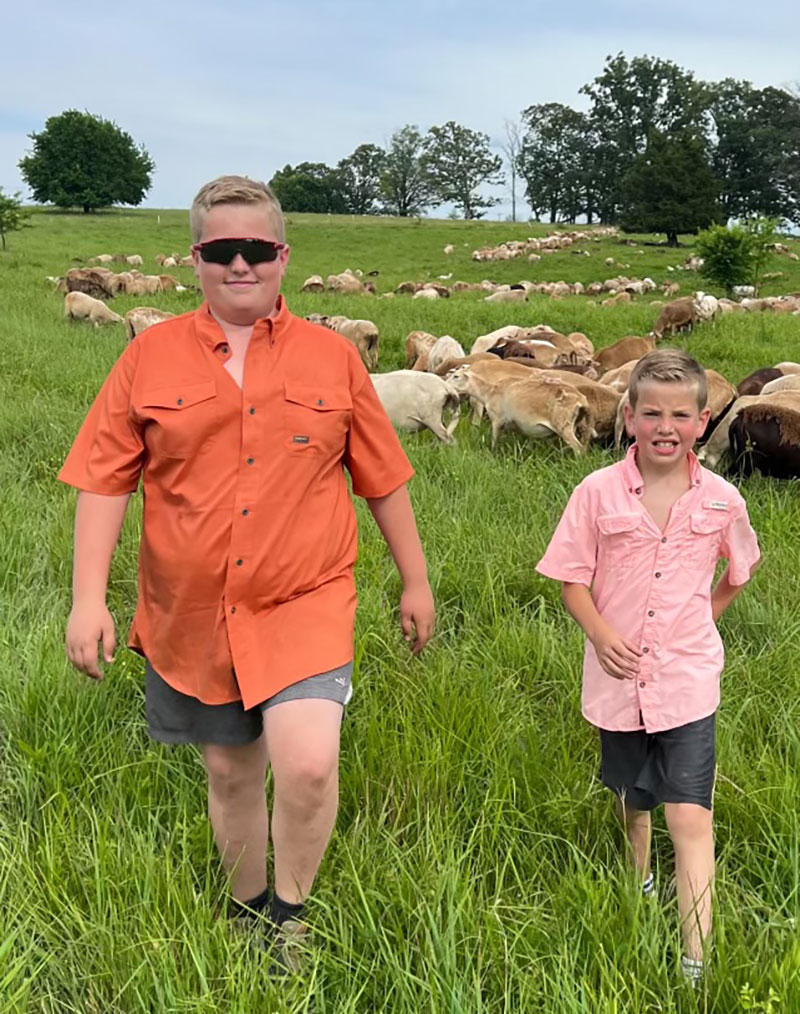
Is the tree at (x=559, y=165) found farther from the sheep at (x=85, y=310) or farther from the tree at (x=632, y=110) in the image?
the sheep at (x=85, y=310)

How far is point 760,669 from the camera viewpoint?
11.4ft

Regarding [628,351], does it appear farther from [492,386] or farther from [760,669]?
[760,669]

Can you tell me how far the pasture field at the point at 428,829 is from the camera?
1.96 meters

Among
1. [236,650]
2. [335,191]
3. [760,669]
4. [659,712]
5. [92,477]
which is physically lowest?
[760,669]

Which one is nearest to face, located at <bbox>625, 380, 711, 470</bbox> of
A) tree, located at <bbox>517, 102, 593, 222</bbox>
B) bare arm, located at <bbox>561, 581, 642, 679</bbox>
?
bare arm, located at <bbox>561, 581, 642, 679</bbox>

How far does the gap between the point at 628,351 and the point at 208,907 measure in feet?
34.4

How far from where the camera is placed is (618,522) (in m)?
2.33

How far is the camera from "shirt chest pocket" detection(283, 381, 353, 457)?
7.06ft

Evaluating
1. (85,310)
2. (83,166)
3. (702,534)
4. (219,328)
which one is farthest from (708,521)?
(83,166)

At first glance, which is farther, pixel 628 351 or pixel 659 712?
pixel 628 351

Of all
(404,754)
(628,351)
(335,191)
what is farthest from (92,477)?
(335,191)

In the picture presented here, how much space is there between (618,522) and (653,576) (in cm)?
18

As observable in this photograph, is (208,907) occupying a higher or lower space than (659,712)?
lower

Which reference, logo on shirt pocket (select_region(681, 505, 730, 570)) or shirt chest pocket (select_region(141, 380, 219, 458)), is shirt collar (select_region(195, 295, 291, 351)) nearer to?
shirt chest pocket (select_region(141, 380, 219, 458))
